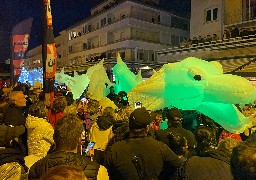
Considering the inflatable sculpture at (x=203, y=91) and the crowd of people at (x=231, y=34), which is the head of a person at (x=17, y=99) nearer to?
the inflatable sculpture at (x=203, y=91)

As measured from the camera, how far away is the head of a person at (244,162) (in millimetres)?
1996

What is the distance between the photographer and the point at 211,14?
84.5 feet

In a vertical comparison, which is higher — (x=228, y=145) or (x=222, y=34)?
(x=222, y=34)

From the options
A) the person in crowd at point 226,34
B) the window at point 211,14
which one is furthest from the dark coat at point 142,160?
the window at point 211,14

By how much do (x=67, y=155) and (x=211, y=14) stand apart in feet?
81.8

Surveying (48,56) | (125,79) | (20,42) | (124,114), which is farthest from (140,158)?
(20,42)

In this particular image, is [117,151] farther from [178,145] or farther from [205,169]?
[205,169]

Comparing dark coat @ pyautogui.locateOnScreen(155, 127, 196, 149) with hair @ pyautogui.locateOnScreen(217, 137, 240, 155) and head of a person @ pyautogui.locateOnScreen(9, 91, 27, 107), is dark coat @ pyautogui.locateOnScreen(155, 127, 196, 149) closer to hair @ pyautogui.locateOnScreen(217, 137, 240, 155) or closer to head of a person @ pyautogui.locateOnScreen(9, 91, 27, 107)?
hair @ pyautogui.locateOnScreen(217, 137, 240, 155)

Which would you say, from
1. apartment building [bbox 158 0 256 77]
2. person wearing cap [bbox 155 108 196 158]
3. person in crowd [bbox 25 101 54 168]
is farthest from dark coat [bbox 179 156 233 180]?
apartment building [bbox 158 0 256 77]

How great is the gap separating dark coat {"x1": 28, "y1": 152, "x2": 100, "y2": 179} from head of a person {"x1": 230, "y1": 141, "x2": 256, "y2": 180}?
1.14 m

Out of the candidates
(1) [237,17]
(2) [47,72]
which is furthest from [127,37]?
(2) [47,72]

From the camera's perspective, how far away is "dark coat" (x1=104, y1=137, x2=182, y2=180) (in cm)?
343

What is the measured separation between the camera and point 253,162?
2.00 metres

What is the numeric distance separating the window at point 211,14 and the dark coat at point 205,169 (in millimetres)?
23721
